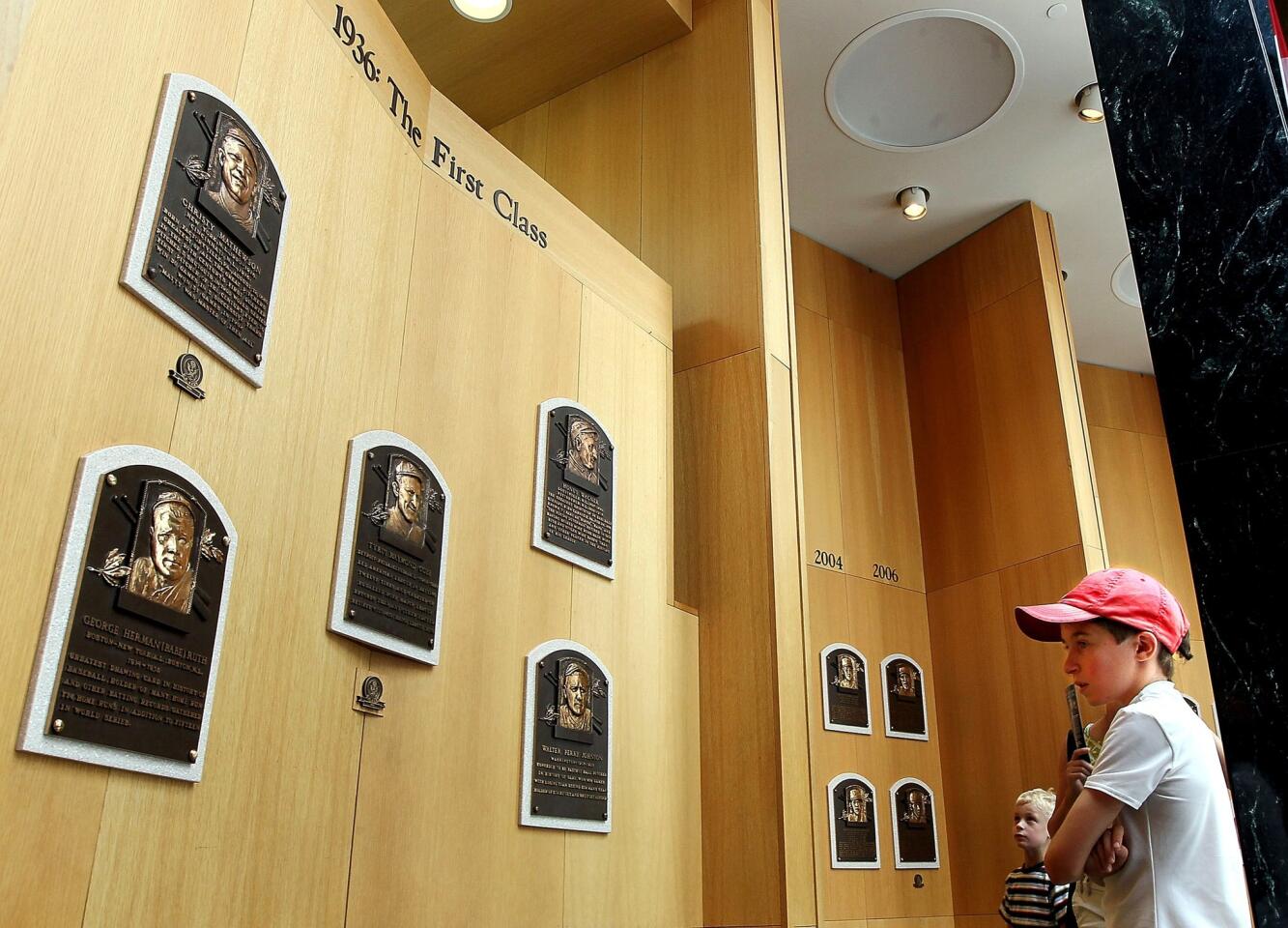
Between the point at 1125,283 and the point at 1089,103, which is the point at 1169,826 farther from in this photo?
the point at 1125,283

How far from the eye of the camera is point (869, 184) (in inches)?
371

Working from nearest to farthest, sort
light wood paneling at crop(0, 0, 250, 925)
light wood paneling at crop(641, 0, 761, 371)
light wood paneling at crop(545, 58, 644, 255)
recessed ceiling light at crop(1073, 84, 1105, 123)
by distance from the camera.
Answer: light wood paneling at crop(0, 0, 250, 925), light wood paneling at crop(641, 0, 761, 371), light wood paneling at crop(545, 58, 644, 255), recessed ceiling light at crop(1073, 84, 1105, 123)

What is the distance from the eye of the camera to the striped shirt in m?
4.68

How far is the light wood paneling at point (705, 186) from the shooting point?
5664 mm

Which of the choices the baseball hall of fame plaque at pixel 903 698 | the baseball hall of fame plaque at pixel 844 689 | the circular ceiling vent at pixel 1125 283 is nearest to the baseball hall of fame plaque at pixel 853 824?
the baseball hall of fame plaque at pixel 844 689

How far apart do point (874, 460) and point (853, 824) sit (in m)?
3.25

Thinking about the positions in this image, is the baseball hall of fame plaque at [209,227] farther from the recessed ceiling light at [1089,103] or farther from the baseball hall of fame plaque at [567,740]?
the recessed ceiling light at [1089,103]

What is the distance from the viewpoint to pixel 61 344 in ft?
7.61

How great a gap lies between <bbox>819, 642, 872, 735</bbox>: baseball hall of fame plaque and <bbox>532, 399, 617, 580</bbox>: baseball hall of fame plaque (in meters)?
4.06

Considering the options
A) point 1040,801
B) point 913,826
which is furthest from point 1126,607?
point 913,826

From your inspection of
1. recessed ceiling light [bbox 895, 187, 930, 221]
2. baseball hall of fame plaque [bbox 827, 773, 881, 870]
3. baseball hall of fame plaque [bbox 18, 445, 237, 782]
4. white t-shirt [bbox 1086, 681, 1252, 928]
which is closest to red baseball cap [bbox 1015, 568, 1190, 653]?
white t-shirt [bbox 1086, 681, 1252, 928]

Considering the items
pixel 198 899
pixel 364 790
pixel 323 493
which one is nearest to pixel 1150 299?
pixel 323 493

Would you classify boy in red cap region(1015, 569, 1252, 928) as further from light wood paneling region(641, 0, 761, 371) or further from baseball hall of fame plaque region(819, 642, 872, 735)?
baseball hall of fame plaque region(819, 642, 872, 735)

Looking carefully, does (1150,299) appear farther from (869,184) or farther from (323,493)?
(869,184)
